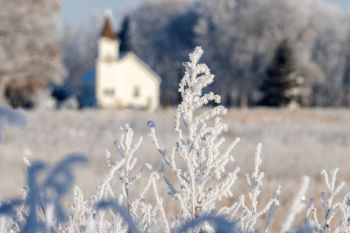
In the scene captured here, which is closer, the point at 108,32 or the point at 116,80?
the point at 108,32

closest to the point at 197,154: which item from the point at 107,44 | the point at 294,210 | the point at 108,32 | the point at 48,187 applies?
the point at 294,210

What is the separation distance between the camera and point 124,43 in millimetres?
77812

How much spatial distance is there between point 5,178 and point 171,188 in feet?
29.0

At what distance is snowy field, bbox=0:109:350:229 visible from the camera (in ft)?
36.0

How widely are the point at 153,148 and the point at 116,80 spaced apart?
5084 centimetres

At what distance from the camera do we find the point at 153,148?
50.9 feet

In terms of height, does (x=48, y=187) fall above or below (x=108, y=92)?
above

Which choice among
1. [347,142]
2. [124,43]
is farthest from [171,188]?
[124,43]

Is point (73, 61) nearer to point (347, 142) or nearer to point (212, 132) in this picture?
point (347, 142)

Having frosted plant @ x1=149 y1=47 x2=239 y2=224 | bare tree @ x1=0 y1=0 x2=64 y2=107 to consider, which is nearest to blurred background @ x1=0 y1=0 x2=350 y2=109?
bare tree @ x1=0 y1=0 x2=64 y2=107

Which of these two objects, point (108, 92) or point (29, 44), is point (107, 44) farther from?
point (29, 44)

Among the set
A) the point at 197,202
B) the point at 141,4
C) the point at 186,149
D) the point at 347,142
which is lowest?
the point at 347,142

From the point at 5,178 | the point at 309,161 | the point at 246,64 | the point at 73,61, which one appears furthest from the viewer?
the point at 73,61

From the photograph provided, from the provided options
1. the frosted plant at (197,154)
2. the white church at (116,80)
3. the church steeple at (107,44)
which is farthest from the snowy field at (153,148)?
the white church at (116,80)
